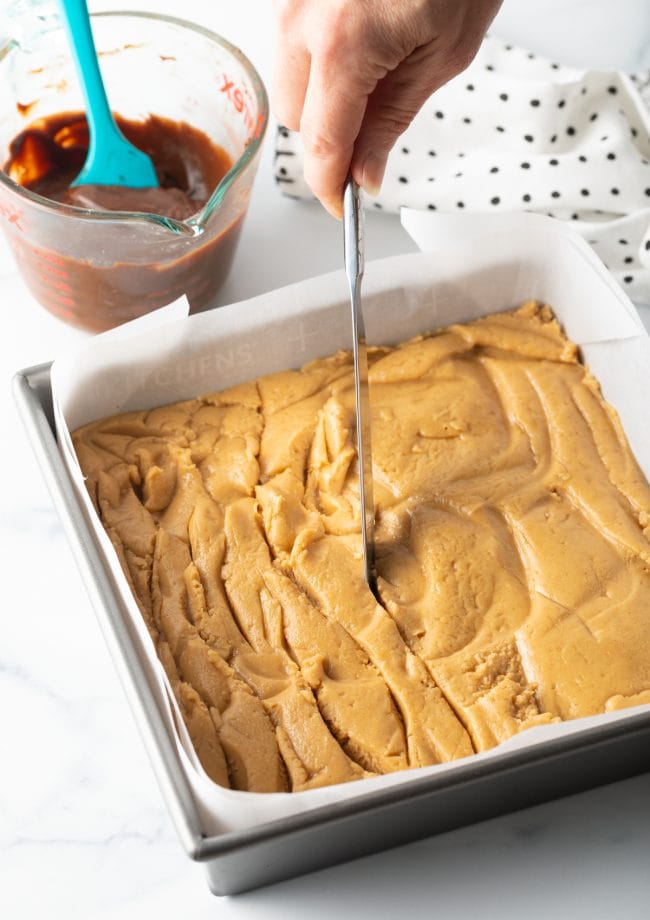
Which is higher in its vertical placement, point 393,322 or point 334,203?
point 334,203

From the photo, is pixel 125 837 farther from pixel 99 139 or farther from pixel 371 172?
pixel 99 139

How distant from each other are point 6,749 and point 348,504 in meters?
0.46

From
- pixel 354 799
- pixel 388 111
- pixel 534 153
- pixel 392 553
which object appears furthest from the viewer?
pixel 534 153

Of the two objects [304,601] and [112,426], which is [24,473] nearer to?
[112,426]

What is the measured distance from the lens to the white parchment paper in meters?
1.37

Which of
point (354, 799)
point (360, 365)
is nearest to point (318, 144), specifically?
point (360, 365)

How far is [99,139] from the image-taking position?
58.8 inches

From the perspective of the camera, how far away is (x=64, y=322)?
5.16 ft

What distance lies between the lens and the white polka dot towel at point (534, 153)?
1638 mm

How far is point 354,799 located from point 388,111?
2.17ft

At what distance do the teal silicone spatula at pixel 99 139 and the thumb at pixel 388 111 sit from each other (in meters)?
0.46

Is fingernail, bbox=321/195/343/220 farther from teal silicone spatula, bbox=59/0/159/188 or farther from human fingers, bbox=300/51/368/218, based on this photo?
teal silicone spatula, bbox=59/0/159/188

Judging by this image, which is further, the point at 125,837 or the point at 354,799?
the point at 125,837

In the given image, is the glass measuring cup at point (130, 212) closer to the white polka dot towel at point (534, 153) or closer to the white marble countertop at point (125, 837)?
Answer: the white polka dot towel at point (534, 153)
